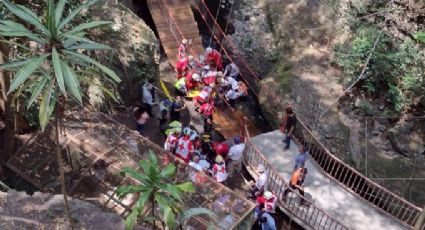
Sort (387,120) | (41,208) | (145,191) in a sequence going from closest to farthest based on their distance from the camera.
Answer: (145,191) → (41,208) → (387,120)

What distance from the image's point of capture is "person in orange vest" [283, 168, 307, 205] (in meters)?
10.8

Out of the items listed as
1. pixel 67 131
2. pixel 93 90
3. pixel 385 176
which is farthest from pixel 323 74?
pixel 67 131

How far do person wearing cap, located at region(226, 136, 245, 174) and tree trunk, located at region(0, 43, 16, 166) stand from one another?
5069 mm

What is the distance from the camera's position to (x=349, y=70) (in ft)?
48.0

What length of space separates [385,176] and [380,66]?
3295 millimetres

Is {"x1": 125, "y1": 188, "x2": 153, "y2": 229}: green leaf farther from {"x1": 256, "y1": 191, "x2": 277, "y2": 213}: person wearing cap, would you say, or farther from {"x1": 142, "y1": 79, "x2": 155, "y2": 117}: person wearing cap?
{"x1": 142, "y1": 79, "x2": 155, "y2": 117}: person wearing cap

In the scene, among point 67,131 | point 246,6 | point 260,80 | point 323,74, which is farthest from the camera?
point 246,6

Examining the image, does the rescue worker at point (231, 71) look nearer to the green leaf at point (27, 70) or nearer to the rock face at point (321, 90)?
the rock face at point (321, 90)

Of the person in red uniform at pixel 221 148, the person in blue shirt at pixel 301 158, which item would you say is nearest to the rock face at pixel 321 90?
the person in blue shirt at pixel 301 158

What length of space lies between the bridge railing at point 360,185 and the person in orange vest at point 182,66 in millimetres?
4055

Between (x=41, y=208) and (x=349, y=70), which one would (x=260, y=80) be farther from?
(x=41, y=208)

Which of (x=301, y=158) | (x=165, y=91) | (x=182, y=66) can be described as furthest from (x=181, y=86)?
(x=301, y=158)

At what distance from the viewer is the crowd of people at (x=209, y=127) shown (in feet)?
35.3

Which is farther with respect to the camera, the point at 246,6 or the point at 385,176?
the point at 246,6
